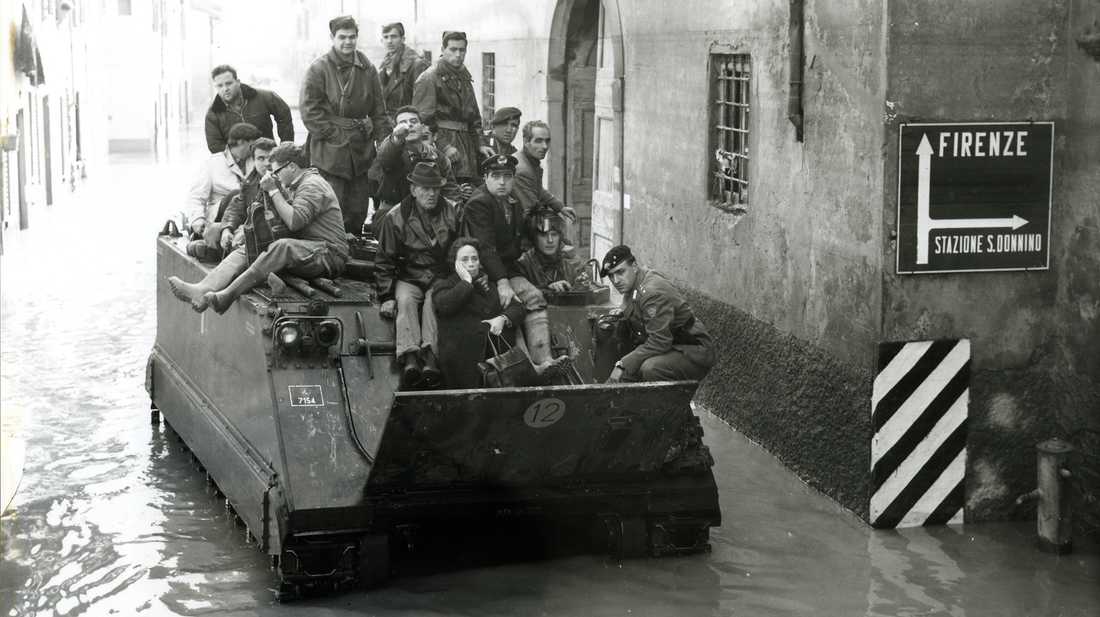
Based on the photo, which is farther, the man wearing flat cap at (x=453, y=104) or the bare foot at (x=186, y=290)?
the man wearing flat cap at (x=453, y=104)

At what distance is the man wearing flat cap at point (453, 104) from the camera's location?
14.8m

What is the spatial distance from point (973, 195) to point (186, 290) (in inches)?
204

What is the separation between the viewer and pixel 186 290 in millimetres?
11523

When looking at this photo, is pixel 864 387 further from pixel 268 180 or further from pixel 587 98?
pixel 587 98

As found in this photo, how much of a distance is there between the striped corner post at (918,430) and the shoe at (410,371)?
2862 millimetres

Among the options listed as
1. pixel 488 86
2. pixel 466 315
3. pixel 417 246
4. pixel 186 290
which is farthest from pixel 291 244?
pixel 488 86

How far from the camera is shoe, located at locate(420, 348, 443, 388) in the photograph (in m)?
10.0

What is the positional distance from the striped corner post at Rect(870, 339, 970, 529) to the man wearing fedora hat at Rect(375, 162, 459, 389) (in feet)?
9.14

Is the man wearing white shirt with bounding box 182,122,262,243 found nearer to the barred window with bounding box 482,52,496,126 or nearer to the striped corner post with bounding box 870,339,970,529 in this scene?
the striped corner post with bounding box 870,339,970,529

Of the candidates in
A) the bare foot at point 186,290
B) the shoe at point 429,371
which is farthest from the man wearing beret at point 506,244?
the bare foot at point 186,290

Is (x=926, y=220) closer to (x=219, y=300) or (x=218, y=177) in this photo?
(x=219, y=300)

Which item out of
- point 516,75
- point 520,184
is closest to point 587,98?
point 516,75

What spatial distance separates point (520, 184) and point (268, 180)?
1980 millimetres

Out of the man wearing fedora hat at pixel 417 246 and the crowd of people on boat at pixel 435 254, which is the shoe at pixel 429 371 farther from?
the man wearing fedora hat at pixel 417 246
